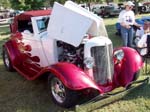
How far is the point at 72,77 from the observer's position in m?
5.18

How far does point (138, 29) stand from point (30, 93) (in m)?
4.82

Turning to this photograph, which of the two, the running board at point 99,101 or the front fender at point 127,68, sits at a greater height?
the front fender at point 127,68

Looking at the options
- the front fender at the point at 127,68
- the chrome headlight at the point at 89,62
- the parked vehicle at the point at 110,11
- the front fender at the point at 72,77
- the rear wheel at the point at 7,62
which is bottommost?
the parked vehicle at the point at 110,11

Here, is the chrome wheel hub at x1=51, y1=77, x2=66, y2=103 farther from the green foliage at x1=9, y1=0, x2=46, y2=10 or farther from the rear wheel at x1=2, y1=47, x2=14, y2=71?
the green foliage at x1=9, y1=0, x2=46, y2=10

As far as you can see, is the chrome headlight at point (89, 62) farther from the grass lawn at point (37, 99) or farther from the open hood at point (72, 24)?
the grass lawn at point (37, 99)

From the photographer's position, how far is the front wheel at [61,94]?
534cm

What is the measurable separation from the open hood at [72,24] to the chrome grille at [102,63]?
1.31 feet

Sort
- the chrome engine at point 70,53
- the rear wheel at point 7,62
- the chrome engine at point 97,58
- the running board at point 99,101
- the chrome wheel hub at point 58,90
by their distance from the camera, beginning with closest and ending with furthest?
the running board at point 99,101 < the chrome wheel hub at point 58,90 < the chrome engine at point 97,58 < the chrome engine at point 70,53 < the rear wheel at point 7,62

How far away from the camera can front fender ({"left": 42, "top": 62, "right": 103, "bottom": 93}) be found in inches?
201

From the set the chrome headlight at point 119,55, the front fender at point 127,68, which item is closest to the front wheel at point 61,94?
the front fender at point 127,68

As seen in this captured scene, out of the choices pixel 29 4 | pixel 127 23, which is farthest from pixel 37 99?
pixel 29 4

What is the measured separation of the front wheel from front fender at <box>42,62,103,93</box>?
186mm

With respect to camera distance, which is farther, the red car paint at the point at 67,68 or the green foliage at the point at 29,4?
the green foliage at the point at 29,4

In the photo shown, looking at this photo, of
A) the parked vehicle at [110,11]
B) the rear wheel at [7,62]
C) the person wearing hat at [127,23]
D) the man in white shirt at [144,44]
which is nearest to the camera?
the man in white shirt at [144,44]
